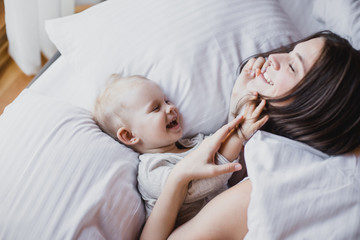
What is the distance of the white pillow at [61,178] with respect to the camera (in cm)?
75

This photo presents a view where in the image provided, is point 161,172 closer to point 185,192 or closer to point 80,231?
point 185,192

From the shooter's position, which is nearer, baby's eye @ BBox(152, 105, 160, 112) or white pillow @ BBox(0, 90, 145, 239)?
white pillow @ BBox(0, 90, 145, 239)

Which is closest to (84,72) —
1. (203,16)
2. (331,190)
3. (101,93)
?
(101,93)

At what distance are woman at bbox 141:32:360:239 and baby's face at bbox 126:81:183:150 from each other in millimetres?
122

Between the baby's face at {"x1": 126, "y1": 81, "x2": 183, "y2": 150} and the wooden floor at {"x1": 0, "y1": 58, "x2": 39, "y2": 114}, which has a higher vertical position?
the baby's face at {"x1": 126, "y1": 81, "x2": 183, "y2": 150}

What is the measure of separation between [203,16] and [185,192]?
0.53m

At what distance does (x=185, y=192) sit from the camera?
0.87 meters

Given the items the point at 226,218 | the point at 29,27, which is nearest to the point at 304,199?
the point at 226,218

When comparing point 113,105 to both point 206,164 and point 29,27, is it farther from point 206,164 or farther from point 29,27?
point 29,27

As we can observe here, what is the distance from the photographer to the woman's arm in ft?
2.73

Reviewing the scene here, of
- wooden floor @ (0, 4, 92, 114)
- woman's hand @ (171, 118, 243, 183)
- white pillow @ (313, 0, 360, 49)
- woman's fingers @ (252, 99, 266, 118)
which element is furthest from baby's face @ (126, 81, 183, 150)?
wooden floor @ (0, 4, 92, 114)

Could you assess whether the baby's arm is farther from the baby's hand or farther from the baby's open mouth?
the baby's open mouth

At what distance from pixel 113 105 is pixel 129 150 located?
0.13m

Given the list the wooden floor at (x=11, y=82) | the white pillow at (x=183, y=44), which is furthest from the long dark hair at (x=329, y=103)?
the wooden floor at (x=11, y=82)
